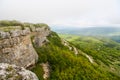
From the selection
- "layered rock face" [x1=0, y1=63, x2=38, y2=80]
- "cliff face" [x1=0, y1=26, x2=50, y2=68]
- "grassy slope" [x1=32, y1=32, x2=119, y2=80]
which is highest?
"layered rock face" [x1=0, y1=63, x2=38, y2=80]

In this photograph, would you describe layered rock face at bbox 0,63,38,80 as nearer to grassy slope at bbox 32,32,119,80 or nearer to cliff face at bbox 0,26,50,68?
cliff face at bbox 0,26,50,68

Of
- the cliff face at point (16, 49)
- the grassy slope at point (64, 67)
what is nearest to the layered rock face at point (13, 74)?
the cliff face at point (16, 49)

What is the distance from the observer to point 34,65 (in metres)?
84.4

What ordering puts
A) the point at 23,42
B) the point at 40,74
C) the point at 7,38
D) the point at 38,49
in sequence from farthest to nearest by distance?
the point at 38,49
the point at 40,74
the point at 23,42
the point at 7,38

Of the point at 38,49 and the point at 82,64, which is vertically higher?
the point at 38,49

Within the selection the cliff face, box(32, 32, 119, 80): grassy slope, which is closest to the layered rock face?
the cliff face

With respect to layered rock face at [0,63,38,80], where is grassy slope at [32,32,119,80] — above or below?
below

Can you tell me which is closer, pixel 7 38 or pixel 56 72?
pixel 7 38

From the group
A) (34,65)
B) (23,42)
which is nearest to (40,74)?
(34,65)

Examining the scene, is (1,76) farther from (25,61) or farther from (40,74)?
(40,74)

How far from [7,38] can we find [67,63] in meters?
41.4

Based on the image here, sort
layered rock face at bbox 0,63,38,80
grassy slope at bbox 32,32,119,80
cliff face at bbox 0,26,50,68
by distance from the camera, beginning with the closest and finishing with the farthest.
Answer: layered rock face at bbox 0,63,38,80 → cliff face at bbox 0,26,50,68 → grassy slope at bbox 32,32,119,80

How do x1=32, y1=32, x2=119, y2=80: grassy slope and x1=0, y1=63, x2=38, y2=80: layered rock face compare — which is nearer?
x1=0, y1=63, x2=38, y2=80: layered rock face

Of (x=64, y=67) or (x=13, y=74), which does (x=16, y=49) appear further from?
(x=13, y=74)
